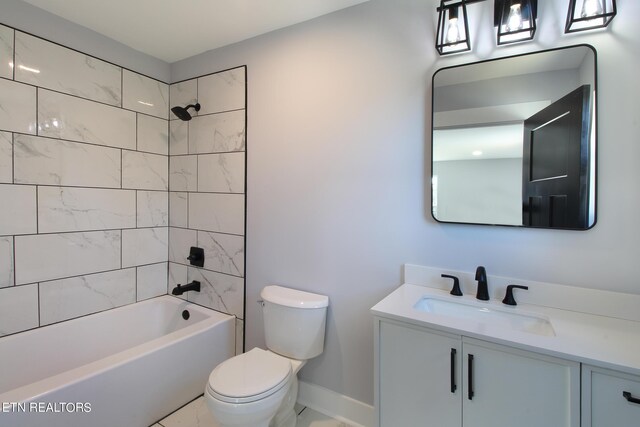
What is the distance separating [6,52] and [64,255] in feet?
3.93

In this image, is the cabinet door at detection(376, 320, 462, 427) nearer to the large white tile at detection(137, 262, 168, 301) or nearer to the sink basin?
the sink basin

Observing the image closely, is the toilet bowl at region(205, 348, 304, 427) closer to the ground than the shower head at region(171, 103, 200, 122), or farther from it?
closer to the ground

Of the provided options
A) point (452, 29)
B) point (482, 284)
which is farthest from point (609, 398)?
point (452, 29)

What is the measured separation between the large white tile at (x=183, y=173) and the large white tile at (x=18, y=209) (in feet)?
2.85

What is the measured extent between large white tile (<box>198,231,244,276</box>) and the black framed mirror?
4.46ft

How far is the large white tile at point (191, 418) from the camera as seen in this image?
5.65ft

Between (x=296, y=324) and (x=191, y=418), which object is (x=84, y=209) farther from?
(x=296, y=324)

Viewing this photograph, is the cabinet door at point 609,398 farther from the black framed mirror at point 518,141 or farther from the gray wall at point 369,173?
the black framed mirror at point 518,141

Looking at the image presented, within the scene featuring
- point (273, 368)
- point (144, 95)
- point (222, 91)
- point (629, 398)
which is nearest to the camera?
point (629, 398)

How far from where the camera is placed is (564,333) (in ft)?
3.49

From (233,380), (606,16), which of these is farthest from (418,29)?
(233,380)

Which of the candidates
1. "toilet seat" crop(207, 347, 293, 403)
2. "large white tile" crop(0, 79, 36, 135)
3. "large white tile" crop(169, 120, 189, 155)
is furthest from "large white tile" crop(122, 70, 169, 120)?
"toilet seat" crop(207, 347, 293, 403)

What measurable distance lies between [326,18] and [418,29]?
1.90 ft

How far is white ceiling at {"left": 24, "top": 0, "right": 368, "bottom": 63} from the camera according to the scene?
5.63 feet
